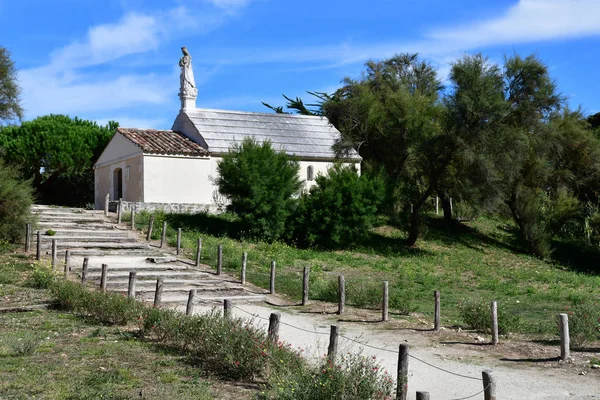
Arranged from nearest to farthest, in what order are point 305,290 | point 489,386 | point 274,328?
point 489,386
point 274,328
point 305,290

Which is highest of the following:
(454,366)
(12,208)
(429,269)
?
(12,208)

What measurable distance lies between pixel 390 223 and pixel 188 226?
1360 cm

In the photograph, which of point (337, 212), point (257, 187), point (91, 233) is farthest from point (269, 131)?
point (91, 233)

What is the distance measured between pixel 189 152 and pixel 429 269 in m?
13.4

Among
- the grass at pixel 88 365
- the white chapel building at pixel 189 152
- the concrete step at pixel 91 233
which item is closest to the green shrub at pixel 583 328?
the grass at pixel 88 365

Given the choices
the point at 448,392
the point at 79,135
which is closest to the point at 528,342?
the point at 448,392

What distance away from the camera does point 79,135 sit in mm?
41188

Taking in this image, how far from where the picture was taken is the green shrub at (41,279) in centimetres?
1784

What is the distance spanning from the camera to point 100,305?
13.9 meters

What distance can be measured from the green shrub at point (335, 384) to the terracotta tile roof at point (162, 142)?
2554cm

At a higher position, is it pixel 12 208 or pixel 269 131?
pixel 269 131

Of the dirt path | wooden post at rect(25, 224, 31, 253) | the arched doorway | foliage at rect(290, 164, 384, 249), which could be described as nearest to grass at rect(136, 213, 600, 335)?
foliage at rect(290, 164, 384, 249)

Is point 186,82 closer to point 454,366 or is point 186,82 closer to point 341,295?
point 341,295

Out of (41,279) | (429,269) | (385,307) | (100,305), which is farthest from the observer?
(429,269)
